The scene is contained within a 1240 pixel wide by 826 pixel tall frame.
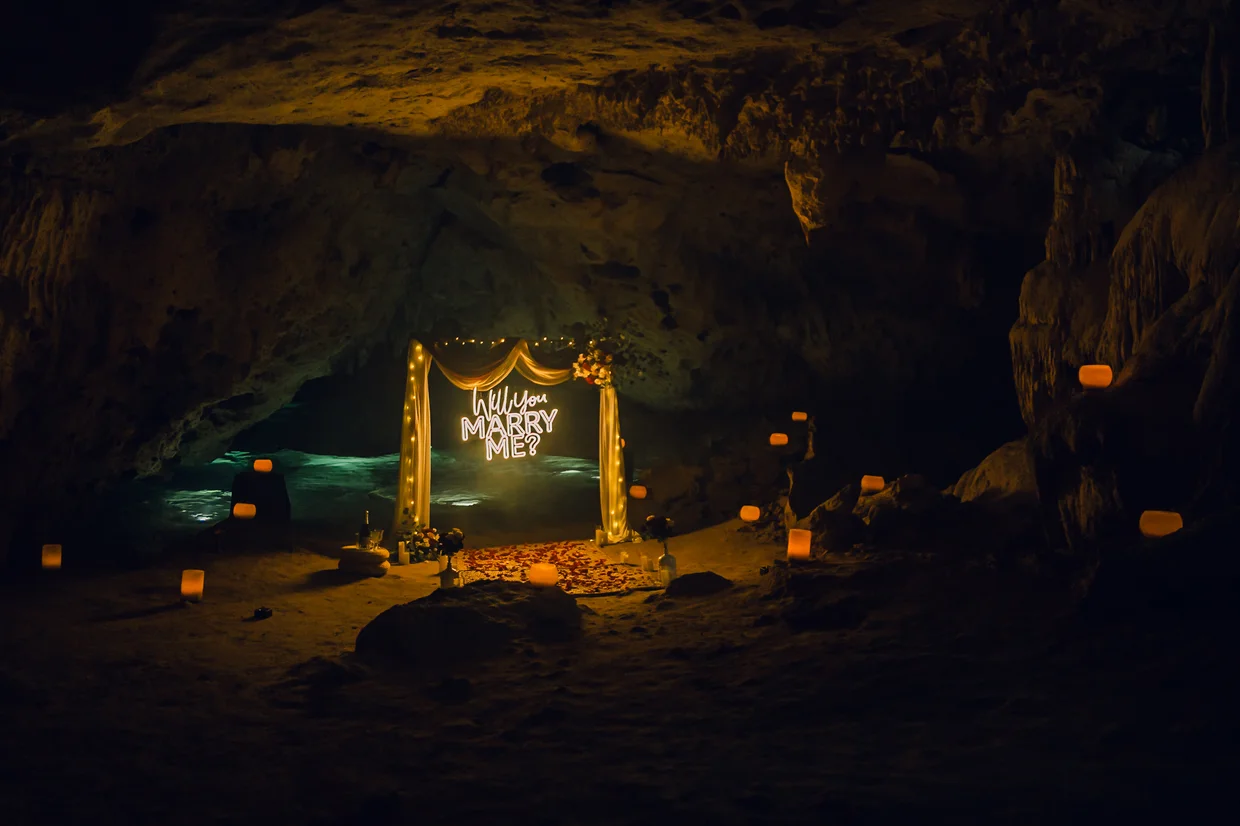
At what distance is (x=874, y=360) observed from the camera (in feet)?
49.7

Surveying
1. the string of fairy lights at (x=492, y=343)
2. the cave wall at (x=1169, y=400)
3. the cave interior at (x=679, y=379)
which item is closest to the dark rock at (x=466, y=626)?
the cave interior at (x=679, y=379)

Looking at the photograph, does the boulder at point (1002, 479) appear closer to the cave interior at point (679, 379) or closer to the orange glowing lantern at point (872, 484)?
the cave interior at point (679, 379)

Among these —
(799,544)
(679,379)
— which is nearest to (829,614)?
(799,544)

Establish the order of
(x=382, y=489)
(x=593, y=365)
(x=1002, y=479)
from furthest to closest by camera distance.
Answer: (x=382, y=489) → (x=593, y=365) → (x=1002, y=479)

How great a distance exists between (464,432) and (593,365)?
6.57ft

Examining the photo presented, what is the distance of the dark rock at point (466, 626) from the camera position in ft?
23.2

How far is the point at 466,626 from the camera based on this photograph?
23.9ft

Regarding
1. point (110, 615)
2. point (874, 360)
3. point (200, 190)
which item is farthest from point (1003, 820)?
point (874, 360)

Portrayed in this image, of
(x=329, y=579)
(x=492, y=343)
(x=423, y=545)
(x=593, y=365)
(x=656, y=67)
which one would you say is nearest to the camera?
(x=656, y=67)

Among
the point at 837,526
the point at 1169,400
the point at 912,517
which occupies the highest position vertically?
the point at 1169,400

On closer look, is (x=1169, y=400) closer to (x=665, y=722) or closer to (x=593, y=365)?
(x=665, y=722)

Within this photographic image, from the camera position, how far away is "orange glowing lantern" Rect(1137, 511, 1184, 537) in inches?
257

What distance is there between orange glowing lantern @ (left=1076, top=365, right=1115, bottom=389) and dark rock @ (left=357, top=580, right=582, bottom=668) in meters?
4.34

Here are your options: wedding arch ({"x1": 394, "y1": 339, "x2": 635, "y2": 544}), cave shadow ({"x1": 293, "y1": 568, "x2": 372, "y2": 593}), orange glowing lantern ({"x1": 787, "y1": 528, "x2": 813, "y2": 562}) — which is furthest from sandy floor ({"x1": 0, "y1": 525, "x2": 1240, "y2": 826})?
wedding arch ({"x1": 394, "y1": 339, "x2": 635, "y2": 544})
